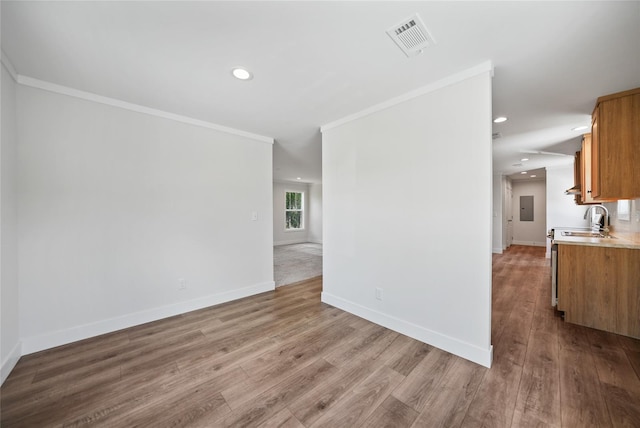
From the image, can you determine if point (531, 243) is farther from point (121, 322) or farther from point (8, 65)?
point (8, 65)

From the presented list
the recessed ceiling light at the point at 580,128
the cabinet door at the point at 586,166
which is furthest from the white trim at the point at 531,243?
the recessed ceiling light at the point at 580,128

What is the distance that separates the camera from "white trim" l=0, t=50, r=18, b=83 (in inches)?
70.9

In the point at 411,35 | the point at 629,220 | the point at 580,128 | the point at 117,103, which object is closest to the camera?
the point at 411,35

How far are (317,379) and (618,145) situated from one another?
11.8 ft

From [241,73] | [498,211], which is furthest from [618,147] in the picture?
[498,211]

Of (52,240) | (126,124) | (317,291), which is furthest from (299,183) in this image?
(52,240)

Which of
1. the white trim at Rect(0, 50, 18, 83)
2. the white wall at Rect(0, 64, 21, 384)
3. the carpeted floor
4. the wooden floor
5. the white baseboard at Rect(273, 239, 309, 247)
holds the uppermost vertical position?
the white trim at Rect(0, 50, 18, 83)

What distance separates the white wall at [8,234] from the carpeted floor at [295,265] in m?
2.80

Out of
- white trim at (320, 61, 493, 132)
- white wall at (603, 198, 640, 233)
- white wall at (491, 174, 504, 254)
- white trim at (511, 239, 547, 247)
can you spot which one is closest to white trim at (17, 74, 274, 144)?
white trim at (320, 61, 493, 132)

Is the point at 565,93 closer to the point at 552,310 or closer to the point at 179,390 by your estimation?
the point at 552,310

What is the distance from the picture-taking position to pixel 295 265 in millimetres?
5578

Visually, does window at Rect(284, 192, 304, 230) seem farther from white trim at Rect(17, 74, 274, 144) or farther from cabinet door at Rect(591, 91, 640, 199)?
cabinet door at Rect(591, 91, 640, 199)

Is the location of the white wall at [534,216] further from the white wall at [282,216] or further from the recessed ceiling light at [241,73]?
the recessed ceiling light at [241,73]

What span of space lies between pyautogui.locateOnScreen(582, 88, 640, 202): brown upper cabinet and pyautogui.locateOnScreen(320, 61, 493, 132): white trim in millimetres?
1662
